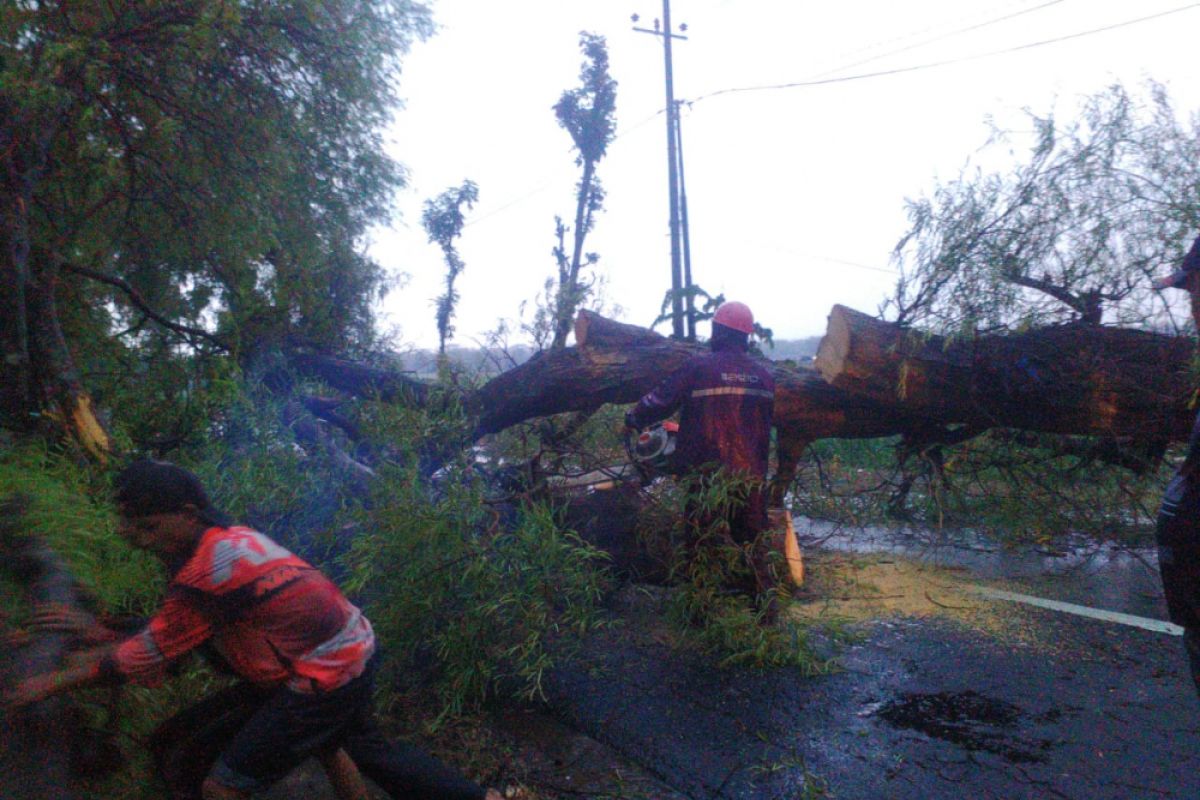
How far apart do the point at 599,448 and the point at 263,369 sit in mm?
2581

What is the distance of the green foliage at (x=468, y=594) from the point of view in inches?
147

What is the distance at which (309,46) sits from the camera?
6.84 meters

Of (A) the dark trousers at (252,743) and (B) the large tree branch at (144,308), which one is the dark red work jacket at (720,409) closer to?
(A) the dark trousers at (252,743)

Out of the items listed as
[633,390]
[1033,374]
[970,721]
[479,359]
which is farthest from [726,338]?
[970,721]

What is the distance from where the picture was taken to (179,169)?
6.51m

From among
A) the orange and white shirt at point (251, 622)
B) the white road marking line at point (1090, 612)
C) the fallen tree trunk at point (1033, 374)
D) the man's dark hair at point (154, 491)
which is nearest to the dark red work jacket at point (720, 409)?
the fallen tree trunk at point (1033, 374)

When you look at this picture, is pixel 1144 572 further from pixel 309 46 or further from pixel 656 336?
pixel 309 46

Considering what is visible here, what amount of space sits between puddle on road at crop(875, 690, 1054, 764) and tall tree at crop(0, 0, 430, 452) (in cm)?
467

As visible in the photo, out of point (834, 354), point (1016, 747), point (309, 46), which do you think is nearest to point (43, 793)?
point (1016, 747)

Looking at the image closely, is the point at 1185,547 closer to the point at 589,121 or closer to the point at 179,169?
the point at 179,169

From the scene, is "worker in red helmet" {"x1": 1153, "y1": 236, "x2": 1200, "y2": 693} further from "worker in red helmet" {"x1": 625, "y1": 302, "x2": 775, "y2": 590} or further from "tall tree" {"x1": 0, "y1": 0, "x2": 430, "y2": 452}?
"tall tree" {"x1": 0, "y1": 0, "x2": 430, "y2": 452}

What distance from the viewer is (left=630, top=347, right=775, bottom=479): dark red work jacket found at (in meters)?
4.63

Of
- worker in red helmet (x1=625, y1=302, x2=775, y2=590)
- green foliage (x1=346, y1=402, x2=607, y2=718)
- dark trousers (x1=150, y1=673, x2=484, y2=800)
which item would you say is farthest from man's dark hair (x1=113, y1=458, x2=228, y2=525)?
worker in red helmet (x1=625, y1=302, x2=775, y2=590)

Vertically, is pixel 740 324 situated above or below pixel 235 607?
above
